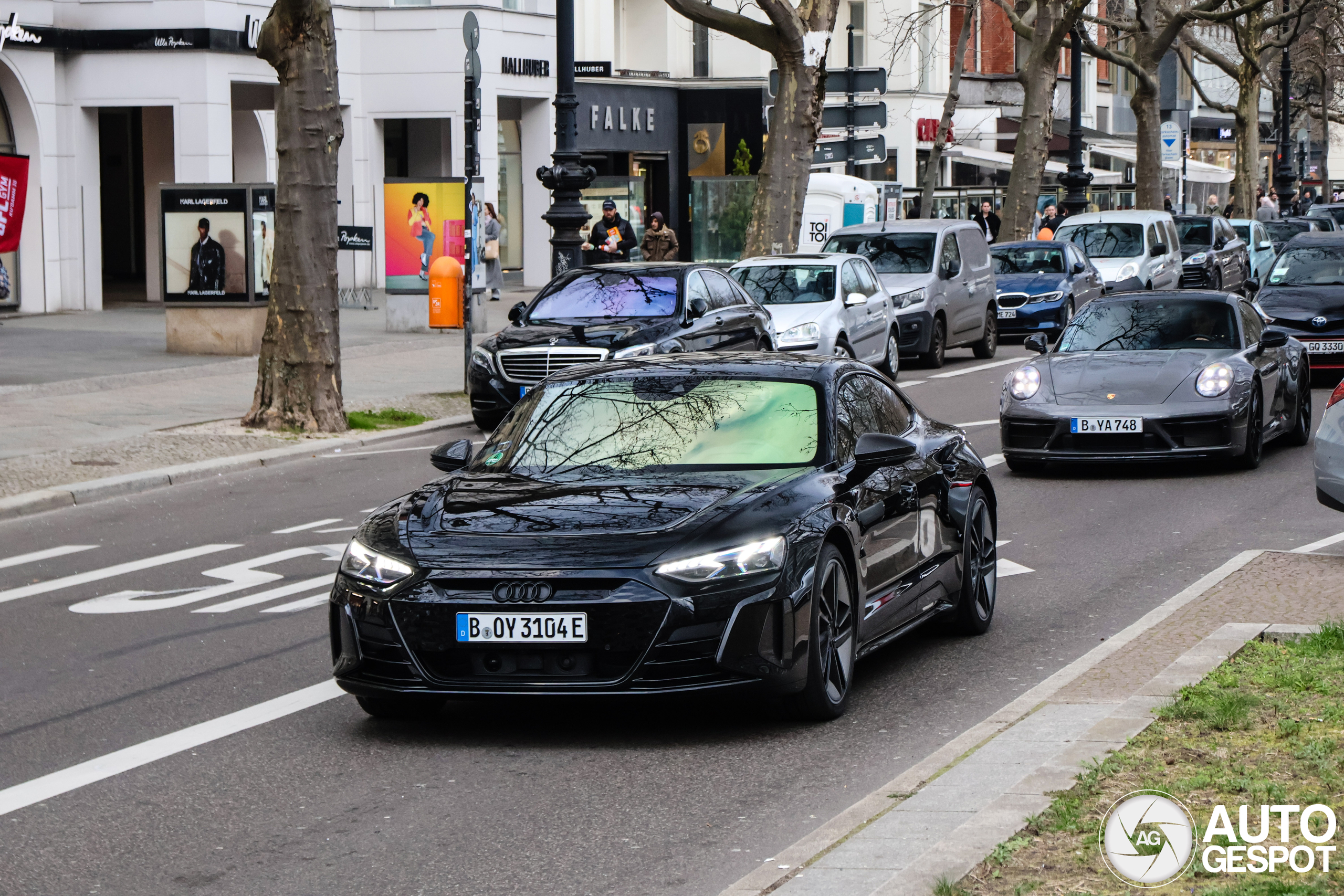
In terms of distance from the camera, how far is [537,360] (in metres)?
18.7

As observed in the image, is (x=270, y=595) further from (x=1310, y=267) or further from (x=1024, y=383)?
(x=1310, y=267)

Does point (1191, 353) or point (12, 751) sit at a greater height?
point (1191, 353)

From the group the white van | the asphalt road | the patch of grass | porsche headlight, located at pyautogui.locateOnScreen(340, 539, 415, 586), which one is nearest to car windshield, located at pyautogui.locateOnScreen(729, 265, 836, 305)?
the patch of grass

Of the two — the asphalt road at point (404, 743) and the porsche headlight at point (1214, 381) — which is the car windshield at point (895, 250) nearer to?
the porsche headlight at point (1214, 381)

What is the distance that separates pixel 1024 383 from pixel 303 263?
22.3 ft

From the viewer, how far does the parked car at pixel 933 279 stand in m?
25.8

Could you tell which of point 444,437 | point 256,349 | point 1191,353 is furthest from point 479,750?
point 256,349

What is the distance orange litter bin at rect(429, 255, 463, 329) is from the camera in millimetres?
26156

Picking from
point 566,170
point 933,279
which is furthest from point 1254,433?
point 566,170

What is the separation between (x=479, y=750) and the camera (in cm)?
709

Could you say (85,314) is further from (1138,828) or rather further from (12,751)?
(1138,828)

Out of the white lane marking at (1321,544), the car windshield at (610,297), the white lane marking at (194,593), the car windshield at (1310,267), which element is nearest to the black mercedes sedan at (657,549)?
the white lane marking at (194,593)

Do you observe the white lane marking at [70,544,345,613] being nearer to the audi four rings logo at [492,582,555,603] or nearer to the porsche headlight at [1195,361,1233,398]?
the audi four rings logo at [492,582,555,603]

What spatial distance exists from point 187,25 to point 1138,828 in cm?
2953
